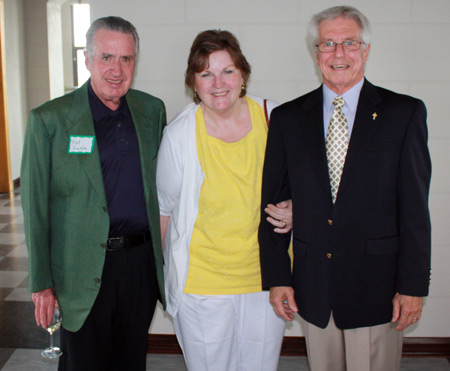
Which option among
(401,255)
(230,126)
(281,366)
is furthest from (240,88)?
(281,366)

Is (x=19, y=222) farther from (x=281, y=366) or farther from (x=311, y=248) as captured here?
(x=311, y=248)

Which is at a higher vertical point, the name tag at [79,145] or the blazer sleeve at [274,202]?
the name tag at [79,145]

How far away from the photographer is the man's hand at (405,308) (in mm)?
1818

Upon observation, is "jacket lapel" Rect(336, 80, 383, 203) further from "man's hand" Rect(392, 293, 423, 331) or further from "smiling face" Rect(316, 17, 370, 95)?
"man's hand" Rect(392, 293, 423, 331)

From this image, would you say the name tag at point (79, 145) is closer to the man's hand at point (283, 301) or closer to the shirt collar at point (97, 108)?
the shirt collar at point (97, 108)

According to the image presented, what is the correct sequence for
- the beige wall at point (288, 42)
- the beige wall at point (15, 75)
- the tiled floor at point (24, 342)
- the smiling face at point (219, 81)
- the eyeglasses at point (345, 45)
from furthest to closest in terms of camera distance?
the beige wall at point (15, 75) < the tiled floor at point (24, 342) < the beige wall at point (288, 42) < the smiling face at point (219, 81) < the eyeglasses at point (345, 45)

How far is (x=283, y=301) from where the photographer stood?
6.82ft

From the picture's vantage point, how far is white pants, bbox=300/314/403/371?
193cm

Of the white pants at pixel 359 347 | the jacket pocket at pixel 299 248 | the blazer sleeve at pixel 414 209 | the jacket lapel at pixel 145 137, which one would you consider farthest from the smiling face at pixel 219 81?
the white pants at pixel 359 347

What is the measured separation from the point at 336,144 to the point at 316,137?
78mm

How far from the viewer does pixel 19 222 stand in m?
6.62

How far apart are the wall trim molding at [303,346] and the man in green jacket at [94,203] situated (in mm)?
1139

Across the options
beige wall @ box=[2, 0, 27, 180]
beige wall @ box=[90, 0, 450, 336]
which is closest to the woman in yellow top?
beige wall @ box=[90, 0, 450, 336]

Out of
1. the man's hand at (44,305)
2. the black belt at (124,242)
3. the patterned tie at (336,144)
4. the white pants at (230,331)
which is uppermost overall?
the patterned tie at (336,144)
